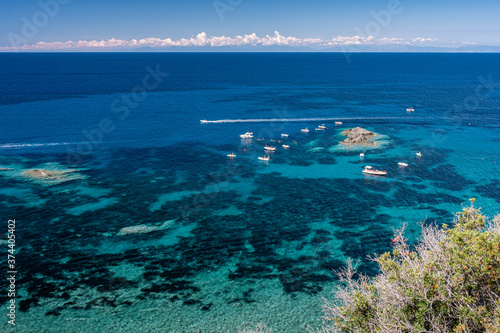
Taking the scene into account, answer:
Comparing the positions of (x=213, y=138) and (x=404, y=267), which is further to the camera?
(x=213, y=138)

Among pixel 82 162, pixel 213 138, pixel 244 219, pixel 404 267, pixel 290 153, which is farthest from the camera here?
pixel 213 138

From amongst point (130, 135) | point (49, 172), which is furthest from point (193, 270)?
point (130, 135)

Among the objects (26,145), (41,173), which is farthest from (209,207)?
(26,145)

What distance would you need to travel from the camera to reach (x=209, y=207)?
5991 centimetres

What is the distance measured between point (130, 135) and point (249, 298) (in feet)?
267

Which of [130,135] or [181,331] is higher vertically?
[130,135]

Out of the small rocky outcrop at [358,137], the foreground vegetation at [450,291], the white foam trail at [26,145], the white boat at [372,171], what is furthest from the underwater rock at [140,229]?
the small rocky outcrop at [358,137]

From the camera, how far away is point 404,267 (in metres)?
24.3

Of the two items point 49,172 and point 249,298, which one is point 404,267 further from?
point 49,172

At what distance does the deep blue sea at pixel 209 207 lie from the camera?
1480 inches

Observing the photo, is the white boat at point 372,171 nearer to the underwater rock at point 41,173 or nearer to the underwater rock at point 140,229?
the underwater rock at point 140,229

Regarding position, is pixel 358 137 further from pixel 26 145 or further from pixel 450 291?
pixel 26 145

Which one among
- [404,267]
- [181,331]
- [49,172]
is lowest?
[181,331]

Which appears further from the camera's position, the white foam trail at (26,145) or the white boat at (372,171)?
the white foam trail at (26,145)
